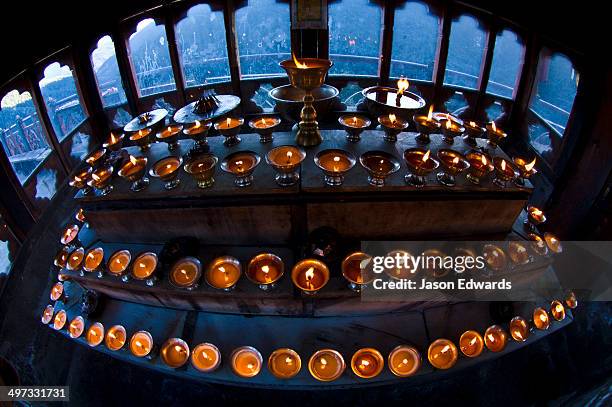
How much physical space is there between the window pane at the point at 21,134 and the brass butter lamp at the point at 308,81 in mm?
5119

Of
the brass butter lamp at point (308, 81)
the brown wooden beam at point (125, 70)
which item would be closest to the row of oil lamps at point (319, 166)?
the brass butter lamp at point (308, 81)

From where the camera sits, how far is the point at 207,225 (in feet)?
12.1

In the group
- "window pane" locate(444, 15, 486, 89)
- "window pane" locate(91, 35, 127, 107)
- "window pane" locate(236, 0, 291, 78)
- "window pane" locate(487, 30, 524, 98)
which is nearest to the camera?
"window pane" locate(487, 30, 524, 98)

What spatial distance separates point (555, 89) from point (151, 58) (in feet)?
29.2

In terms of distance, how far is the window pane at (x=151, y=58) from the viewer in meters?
7.68

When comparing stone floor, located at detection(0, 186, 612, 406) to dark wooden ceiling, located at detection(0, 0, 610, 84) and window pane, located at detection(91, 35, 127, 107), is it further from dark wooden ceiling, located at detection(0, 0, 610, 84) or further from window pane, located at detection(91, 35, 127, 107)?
window pane, located at detection(91, 35, 127, 107)

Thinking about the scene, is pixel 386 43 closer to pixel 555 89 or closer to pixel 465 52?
pixel 465 52

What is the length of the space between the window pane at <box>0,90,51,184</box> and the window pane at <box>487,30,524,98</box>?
953 centimetres

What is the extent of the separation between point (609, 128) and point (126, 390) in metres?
7.93

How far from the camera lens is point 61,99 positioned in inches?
262

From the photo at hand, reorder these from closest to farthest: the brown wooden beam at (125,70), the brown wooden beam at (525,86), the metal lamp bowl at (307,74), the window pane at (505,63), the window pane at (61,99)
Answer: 1. the metal lamp bowl at (307,74)
2. the window pane at (61,99)
3. the brown wooden beam at (525,86)
4. the window pane at (505,63)
5. the brown wooden beam at (125,70)

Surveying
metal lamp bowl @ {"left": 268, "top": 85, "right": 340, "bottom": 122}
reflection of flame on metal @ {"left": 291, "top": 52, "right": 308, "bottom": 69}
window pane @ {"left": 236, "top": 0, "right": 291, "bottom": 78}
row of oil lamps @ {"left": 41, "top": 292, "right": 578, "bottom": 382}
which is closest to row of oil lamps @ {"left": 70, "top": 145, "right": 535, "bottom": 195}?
metal lamp bowl @ {"left": 268, "top": 85, "right": 340, "bottom": 122}

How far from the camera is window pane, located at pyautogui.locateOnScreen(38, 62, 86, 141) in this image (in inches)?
245

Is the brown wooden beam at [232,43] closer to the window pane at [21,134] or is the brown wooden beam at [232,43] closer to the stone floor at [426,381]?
the window pane at [21,134]
